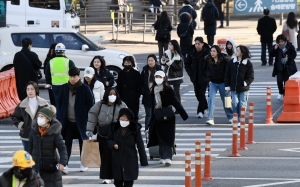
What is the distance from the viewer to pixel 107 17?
43.4m

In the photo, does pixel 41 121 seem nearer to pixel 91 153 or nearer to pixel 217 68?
pixel 91 153

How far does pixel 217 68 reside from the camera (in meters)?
19.0

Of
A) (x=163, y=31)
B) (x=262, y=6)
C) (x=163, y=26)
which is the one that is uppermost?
(x=262, y=6)

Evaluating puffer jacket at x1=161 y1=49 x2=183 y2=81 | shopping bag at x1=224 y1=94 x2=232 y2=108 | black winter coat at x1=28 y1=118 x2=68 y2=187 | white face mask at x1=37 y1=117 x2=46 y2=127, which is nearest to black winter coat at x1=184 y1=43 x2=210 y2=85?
puffer jacket at x1=161 y1=49 x2=183 y2=81

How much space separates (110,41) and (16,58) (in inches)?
729

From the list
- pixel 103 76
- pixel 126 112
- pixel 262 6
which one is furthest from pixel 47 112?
pixel 262 6

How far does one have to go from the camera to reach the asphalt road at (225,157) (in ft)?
45.2

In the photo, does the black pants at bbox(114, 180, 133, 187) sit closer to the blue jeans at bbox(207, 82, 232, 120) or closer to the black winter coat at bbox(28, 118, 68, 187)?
the black winter coat at bbox(28, 118, 68, 187)

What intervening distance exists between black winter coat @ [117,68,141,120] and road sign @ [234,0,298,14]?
82.1ft

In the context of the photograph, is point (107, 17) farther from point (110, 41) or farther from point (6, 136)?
point (6, 136)

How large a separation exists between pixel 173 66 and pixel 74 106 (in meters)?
5.50

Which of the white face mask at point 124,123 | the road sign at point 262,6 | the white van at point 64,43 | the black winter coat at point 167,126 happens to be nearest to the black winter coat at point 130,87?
the black winter coat at point 167,126

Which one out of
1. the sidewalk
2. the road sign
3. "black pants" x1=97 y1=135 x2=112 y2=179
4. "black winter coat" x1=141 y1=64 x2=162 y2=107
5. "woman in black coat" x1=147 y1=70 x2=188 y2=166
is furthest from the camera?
the road sign

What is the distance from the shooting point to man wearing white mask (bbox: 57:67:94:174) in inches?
560
